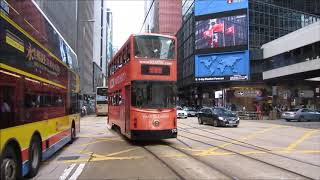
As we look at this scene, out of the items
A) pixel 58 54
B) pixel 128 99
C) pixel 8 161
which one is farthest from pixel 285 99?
pixel 8 161

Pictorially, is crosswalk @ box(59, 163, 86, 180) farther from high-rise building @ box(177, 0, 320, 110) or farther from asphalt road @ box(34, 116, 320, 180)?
high-rise building @ box(177, 0, 320, 110)

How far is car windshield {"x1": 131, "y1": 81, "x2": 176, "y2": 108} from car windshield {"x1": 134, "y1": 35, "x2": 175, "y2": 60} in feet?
3.55

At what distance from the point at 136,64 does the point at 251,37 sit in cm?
6055

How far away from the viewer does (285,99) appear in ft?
230

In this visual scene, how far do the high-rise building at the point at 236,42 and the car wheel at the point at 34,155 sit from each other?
60271 millimetres

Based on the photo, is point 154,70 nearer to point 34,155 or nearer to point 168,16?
point 34,155

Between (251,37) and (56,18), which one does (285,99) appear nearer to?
(251,37)

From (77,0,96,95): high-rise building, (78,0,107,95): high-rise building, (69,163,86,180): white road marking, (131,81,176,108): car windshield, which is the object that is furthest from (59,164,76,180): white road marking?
(77,0,96,95): high-rise building

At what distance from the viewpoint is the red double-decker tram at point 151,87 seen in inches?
689

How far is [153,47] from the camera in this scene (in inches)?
703

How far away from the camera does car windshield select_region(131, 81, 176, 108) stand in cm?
1762

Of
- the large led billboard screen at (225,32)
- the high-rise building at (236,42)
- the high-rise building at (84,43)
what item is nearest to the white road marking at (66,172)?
the high-rise building at (84,43)

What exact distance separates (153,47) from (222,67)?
59.4 metres

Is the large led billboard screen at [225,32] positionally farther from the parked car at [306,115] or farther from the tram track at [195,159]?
the tram track at [195,159]
